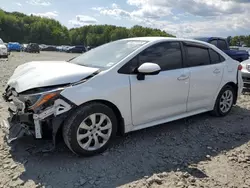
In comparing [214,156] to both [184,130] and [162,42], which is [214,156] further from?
[162,42]

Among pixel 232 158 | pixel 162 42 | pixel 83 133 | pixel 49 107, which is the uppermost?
pixel 162 42

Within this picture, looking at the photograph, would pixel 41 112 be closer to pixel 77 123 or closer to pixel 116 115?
pixel 77 123

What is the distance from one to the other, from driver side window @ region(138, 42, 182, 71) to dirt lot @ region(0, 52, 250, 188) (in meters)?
1.11

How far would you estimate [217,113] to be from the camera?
17.2 feet

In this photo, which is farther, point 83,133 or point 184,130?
point 184,130

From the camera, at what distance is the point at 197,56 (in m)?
4.75

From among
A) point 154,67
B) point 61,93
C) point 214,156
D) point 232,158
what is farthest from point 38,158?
point 232,158

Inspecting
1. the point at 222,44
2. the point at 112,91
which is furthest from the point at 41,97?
the point at 222,44

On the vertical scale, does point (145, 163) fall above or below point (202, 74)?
below

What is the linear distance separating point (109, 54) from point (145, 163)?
177 centimetres

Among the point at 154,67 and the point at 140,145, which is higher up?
the point at 154,67

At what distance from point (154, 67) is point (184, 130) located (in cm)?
140

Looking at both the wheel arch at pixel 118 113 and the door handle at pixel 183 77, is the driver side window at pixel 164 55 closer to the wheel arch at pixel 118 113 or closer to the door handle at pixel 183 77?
the door handle at pixel 183 77

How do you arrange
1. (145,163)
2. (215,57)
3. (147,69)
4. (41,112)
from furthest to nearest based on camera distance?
(215,57) < (147,69) < (145,163) < (41,112)
